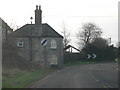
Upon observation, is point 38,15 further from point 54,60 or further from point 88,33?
point 88,33

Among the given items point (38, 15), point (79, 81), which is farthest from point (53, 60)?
point (79, 81)

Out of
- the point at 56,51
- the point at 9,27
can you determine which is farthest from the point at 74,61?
the point at 9,27

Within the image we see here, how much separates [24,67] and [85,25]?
246 ft

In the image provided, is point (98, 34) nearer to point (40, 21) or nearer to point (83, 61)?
point (83, 61)

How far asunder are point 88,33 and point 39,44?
53.5 meters

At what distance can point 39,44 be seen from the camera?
66625 mm

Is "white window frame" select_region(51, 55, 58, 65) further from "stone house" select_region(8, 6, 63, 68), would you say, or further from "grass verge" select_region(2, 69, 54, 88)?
"grass verge" select_region(2, 69, 54, 88)

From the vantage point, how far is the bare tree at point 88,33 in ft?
385

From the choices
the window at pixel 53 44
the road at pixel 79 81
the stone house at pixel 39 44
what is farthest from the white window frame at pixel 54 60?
the road at pixel 79 81

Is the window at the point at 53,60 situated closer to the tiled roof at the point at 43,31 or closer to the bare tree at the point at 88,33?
the tiled roof at the point at 43,31

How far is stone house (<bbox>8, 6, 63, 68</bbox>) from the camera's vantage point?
65.2 metres

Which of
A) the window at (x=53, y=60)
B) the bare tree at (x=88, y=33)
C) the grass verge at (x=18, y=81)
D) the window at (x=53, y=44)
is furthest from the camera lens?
the bare tree at (x=88, y=33)

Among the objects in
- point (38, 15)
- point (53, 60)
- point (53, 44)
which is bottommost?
point (53, 60)

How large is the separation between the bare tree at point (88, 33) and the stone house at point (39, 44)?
47.2 meters
